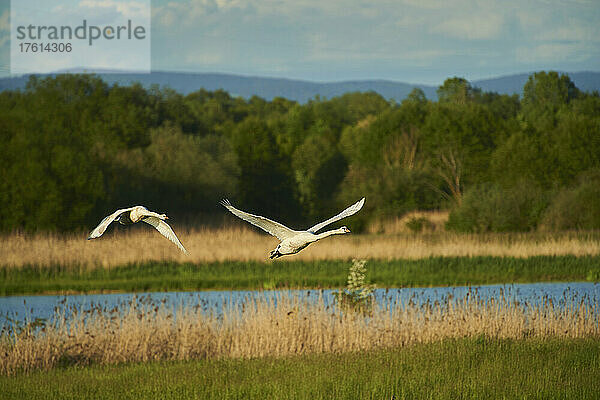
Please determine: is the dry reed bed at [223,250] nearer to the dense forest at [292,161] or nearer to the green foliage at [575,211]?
the dense forest at [292,161]

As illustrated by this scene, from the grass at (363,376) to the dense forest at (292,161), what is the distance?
82.9 ft

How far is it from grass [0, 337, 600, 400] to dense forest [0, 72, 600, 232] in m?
25.3

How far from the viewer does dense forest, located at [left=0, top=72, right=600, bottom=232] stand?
40.9 m

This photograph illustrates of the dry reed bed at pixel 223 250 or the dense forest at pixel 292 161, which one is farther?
the dense forest at pixel 292 161

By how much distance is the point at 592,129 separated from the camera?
54.8 metres

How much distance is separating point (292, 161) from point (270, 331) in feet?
157

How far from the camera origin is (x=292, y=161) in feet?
213

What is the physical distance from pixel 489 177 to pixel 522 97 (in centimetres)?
2152

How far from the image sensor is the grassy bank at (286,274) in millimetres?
28875

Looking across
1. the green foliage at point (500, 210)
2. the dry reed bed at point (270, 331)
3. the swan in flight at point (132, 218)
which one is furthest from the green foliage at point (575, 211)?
the swan in flight at point (132, 218)

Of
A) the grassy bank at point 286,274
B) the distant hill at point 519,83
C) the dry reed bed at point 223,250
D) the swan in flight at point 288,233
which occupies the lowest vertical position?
the grassy bank at point 286,274

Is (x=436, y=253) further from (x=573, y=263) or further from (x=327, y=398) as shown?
(x=327, y=398)

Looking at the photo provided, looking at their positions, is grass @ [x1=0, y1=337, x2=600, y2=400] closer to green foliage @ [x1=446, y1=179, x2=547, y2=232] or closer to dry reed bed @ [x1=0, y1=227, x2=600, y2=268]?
dry reed bed @ [x1=0, y1=227, x2=600, y2=268]

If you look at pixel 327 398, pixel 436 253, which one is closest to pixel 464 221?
pixel 436 253
